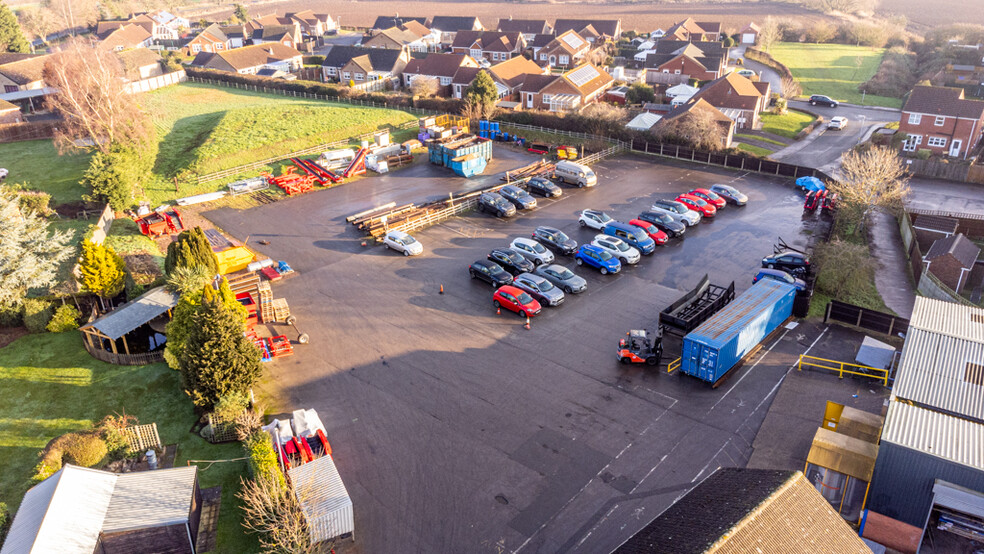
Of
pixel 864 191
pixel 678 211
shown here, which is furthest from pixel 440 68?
pixel 864 191

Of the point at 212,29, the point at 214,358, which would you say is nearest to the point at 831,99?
the point at 214,358

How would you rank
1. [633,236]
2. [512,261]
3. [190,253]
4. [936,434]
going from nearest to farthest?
1. [936,434]
2. [190,253]
3. [512,261]
4. [633,236]

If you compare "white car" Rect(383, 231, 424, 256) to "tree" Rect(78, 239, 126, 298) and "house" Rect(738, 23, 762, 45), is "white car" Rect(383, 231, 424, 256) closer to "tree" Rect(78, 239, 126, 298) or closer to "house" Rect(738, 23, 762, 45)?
A: "tree" Rect(78, 239, 126, 298)

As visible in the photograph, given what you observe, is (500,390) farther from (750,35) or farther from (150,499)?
(750,35)

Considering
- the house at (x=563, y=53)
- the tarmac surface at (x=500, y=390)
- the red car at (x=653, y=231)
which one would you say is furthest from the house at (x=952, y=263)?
the house at (x=563, y=53)

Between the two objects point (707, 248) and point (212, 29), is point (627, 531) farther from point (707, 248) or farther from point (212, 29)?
point (212, 29)

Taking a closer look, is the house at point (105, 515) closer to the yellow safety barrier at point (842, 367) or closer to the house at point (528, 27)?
the yellow safety barrier at point (842, 367)
